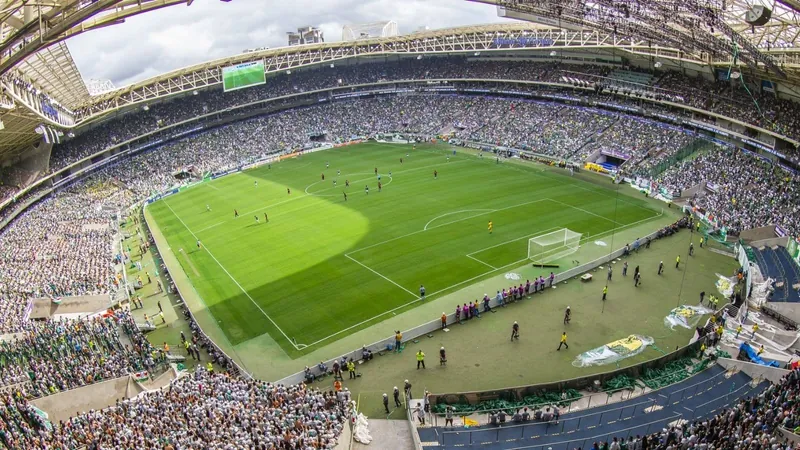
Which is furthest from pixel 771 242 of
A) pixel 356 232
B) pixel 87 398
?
pixel 87 398

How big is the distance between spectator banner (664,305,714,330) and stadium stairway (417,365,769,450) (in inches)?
213

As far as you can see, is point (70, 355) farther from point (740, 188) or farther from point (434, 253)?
point (740, 188)

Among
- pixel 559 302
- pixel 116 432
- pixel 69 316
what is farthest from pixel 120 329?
pixel 559 302

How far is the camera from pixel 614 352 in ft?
82.3

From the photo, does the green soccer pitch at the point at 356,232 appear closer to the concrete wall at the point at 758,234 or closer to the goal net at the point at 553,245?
the goal net at the point at 553,245

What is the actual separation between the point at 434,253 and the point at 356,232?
769 cm

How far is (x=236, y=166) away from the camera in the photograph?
69.2m

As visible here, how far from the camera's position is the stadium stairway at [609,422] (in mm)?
19281

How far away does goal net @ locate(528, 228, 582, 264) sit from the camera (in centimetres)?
3569

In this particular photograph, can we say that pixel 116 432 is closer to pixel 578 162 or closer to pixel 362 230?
pixel 362 230

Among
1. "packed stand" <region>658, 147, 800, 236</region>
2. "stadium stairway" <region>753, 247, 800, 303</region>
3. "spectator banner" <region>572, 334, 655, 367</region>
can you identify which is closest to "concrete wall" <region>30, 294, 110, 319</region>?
"spectator banner" <region>572, 334, 655, 367</region>

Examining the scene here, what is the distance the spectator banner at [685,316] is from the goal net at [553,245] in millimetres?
8613

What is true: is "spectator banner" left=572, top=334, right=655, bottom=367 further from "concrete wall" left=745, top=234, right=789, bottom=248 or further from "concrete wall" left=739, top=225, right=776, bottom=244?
"concrete wall" left=739, top=225, right=776, bottom=244

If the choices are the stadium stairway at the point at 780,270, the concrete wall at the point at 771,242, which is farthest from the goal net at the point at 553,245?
the concrete wall at the point at 771,242
